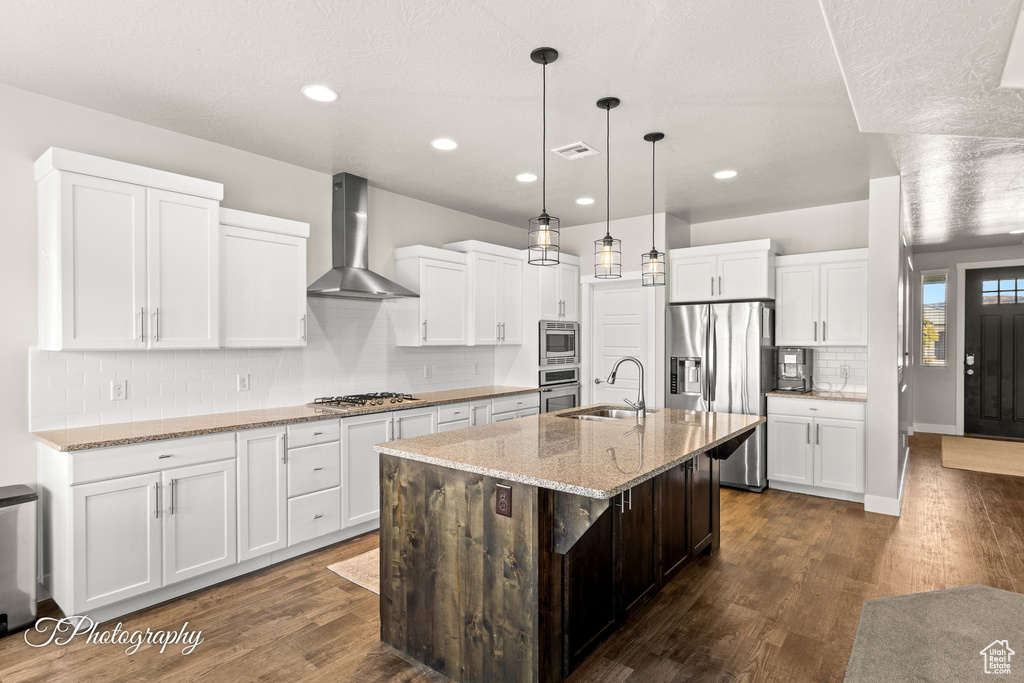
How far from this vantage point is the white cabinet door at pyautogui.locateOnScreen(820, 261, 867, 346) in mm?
4895

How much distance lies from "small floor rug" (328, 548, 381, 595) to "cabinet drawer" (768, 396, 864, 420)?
3697 millimetres

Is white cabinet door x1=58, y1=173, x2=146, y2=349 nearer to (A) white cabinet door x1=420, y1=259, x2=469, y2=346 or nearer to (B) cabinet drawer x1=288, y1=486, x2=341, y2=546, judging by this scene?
(B) cabinet drawer x1=288, y1=486, x2=341, y2=546

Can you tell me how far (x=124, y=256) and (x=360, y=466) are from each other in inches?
74.8

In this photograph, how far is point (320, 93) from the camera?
293 centimetres

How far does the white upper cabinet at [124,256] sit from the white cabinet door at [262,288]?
17 centimetres

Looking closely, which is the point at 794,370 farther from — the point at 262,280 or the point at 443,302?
the point at 262,280

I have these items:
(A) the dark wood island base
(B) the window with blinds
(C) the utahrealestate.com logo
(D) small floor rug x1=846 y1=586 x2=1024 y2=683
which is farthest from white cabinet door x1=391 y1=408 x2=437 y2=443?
(B) the window with blinds

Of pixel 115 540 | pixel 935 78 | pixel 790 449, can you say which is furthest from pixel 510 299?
pixel 935 78

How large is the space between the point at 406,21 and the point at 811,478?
4754 mm

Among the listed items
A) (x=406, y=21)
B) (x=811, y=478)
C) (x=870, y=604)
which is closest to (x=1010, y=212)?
(x=811, y=478)

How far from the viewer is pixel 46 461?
2.85m

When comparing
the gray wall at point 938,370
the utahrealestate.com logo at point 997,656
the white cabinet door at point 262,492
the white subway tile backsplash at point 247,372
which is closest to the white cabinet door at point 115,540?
the white cabinet door at point 262,492

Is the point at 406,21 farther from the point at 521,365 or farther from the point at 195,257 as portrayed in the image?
the point at 521,365

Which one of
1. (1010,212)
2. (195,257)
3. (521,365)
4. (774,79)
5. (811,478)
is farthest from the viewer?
(521,365)
